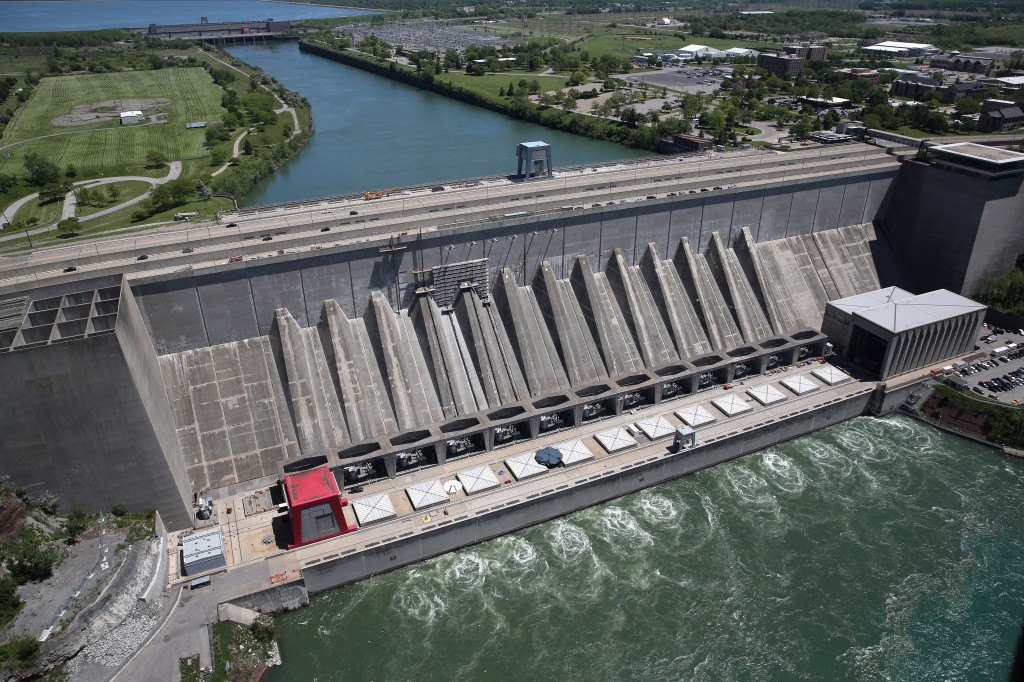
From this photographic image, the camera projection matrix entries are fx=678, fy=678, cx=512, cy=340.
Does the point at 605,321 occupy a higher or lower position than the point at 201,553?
higher

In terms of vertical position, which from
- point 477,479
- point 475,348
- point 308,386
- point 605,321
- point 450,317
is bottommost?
point 477,479

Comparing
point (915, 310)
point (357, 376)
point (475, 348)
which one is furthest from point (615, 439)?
point (915, 310)

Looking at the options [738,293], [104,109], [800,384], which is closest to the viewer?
[800,384]

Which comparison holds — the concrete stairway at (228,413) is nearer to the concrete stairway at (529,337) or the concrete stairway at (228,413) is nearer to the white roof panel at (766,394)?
the concrete stairway at (529,337)

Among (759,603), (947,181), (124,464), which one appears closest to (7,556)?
(124,464)

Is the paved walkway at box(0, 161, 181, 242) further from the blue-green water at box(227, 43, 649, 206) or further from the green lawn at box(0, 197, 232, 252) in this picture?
the blue-green water at box(227, 43, 649, 206)

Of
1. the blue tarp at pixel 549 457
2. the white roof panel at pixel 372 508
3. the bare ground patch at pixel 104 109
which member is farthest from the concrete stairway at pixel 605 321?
the bare ground patch at pixel 104 109

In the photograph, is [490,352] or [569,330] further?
[569,330]

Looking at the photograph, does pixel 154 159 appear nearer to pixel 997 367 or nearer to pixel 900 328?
pixel 900 328
